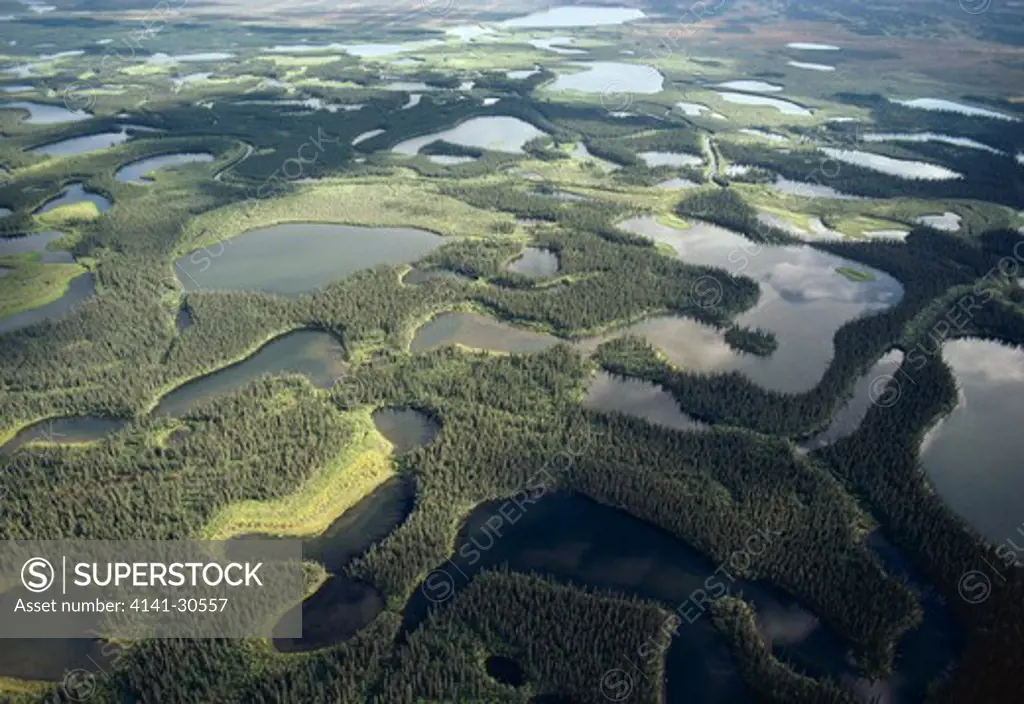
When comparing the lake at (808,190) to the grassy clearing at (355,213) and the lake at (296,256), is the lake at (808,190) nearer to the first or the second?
the grassy clearing at (355,213)

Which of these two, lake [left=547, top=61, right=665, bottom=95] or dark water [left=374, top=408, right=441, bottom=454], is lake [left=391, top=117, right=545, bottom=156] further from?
dark water [left=374, top=408, right=441, bottom=454]

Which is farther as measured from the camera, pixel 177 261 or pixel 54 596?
pixel 177 261

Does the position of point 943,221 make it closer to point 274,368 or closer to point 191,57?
point 274,368

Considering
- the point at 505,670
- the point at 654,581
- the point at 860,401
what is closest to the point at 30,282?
the point at 505,670

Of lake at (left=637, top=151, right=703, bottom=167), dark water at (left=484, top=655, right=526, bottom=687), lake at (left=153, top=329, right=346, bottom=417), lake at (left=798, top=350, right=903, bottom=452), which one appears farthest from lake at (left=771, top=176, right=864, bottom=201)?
dark water at (left=484, top=655, right=526, bottom=687)

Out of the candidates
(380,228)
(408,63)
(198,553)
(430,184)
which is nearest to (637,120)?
(430,184)

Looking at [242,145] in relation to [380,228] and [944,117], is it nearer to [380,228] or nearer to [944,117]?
[380,228]

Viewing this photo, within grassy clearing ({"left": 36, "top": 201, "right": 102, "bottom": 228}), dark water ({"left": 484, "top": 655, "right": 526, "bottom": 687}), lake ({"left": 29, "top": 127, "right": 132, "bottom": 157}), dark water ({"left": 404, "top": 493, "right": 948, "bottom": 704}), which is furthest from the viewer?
lake ({"left": 29, "top": 127, "right": 132, "bottom": 157})
